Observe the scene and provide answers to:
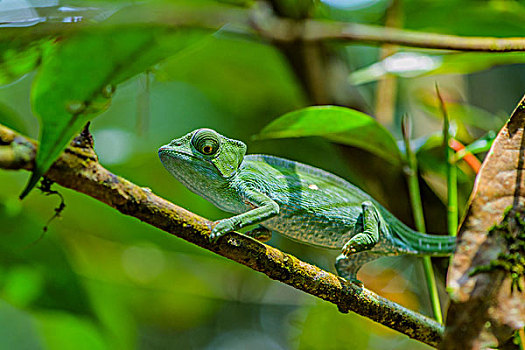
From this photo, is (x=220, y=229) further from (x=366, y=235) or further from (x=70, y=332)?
(x=70, y=332)

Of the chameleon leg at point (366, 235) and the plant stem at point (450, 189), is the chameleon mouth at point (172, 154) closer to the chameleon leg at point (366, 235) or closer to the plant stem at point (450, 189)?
the chameleon leg at point (366, 235)

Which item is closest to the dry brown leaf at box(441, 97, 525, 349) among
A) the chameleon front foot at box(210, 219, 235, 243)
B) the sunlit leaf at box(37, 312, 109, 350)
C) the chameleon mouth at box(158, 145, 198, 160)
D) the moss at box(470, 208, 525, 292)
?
the moss at box(470, 208, 525, 292)

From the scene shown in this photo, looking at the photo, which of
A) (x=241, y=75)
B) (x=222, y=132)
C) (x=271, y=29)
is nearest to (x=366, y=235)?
(x=271, y=29)

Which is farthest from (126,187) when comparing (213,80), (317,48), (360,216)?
(213,80)

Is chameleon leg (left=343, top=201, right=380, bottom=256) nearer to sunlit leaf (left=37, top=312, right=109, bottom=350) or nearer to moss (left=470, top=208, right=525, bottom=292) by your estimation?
moss (left=470, top=208, right=525, bottom=292)

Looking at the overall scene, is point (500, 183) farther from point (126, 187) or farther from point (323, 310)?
point (323, 310)

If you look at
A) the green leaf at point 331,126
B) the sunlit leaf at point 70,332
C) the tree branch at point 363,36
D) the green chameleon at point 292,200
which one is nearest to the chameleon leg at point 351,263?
the green chameleon at point 292,200
